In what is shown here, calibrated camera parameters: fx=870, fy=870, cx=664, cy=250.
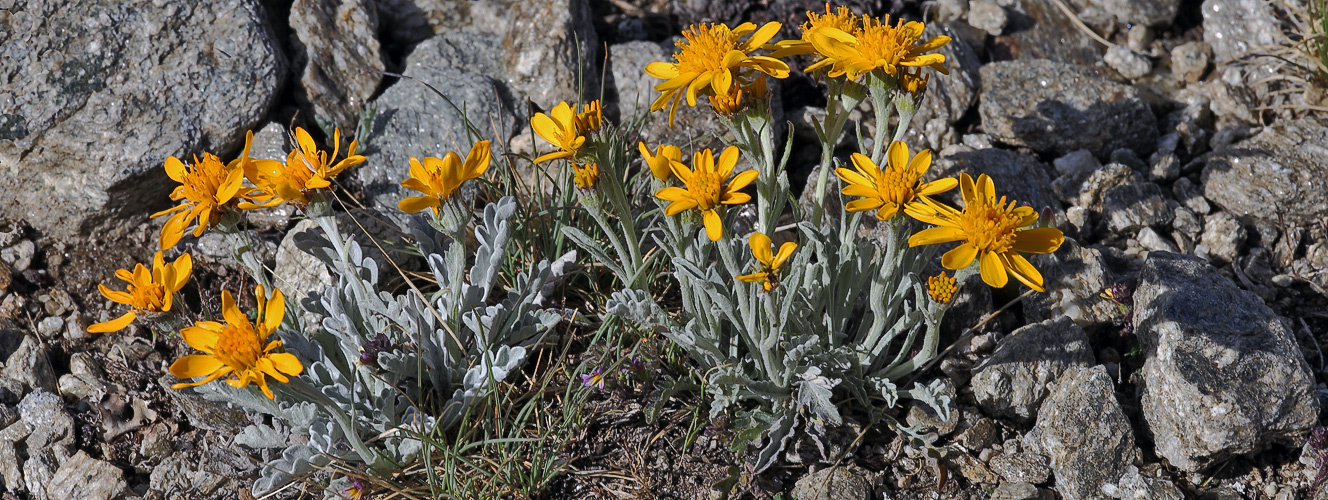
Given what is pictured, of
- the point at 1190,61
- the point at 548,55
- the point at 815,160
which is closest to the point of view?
the point at 815,160

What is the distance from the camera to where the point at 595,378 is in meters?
2.95

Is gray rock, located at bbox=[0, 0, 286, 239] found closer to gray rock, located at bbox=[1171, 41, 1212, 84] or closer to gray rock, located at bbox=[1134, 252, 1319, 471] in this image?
gray rock, located at bbox=[1134, 252, 1319, 471]

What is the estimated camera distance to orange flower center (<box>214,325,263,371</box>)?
2.23 metres

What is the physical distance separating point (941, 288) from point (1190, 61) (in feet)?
9.20

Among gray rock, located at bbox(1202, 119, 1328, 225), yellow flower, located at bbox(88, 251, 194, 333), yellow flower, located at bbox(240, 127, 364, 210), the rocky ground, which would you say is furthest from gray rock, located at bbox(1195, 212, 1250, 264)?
yellow flower, located at bbox(88, 251, 194, 333)

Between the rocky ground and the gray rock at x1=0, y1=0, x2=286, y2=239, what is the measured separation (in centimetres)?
1

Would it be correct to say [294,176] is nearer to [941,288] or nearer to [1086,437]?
[941,288]

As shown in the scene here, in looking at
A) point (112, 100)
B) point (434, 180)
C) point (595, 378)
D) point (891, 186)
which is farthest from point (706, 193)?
point (112, 100)

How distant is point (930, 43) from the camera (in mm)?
2590

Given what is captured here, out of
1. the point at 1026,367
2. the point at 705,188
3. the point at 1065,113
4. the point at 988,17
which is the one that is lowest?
the point at 1026,367

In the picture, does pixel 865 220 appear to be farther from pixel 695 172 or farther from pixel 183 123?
pixel 183 123

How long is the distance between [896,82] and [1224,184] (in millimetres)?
2015

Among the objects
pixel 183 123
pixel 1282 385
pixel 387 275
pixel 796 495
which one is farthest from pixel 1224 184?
pixel 183 123

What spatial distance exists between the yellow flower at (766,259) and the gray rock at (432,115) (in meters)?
1.81
